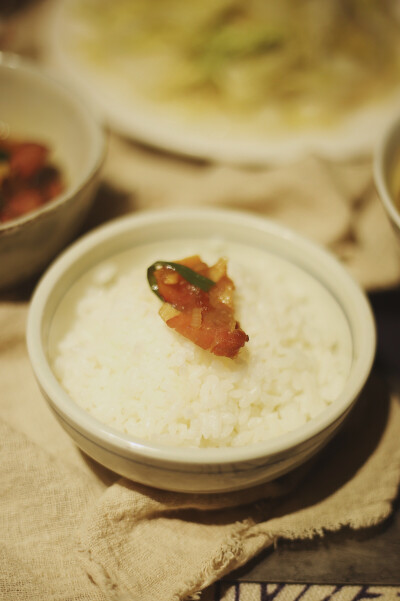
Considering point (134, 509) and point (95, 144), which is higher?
point (95, 144)

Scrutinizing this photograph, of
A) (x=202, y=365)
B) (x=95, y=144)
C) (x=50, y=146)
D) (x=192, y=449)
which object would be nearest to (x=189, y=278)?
(x=202, y=365)

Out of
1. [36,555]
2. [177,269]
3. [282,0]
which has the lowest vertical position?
[36,555]

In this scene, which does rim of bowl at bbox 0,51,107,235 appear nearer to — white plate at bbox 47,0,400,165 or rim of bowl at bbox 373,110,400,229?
white plate at bbox 47,0,400,165

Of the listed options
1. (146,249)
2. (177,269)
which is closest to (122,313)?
(177,269)

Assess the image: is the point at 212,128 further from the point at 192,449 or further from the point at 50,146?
the point at 192,449

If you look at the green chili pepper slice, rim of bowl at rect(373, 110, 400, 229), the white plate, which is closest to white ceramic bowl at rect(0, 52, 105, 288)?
the white plate

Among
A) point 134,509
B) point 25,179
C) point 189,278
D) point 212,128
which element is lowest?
point 134,509

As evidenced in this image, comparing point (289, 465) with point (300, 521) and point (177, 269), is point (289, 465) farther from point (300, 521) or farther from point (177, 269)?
point (177, 269)
